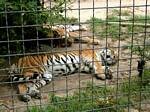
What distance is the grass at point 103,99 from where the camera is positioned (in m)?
4.19

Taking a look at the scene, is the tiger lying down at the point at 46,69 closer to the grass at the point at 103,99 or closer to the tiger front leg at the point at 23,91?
the tiger front leg at the point at 23,91

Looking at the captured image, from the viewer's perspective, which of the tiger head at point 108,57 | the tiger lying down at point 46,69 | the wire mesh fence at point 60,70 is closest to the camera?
the wire mesh fence at point 60,70

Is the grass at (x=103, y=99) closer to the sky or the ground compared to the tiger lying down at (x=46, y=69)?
closer to the ground

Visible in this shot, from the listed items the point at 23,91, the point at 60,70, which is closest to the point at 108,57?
the point at 60,70

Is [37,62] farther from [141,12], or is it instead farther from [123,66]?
[141,12]

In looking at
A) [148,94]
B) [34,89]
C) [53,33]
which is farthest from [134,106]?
[53,33]

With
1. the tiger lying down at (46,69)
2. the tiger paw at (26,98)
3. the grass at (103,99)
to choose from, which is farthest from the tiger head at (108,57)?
the tiger paw at (26,98)

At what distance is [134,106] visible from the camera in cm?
439

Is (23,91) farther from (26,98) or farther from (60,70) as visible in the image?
(60,70)

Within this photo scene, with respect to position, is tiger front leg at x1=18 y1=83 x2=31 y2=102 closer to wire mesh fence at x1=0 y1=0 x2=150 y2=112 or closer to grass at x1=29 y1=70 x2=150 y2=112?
wire mesh fence at x1=0 y1=0 x2=150 y2=112

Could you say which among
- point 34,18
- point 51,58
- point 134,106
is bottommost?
point 134,106

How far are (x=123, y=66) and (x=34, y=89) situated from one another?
134cm

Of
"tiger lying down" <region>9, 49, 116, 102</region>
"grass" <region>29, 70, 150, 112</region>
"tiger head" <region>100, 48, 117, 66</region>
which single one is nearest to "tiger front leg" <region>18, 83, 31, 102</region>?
"tiger lying down" <region>9, 49, 116, 102</region>

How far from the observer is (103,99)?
13.9 ft
